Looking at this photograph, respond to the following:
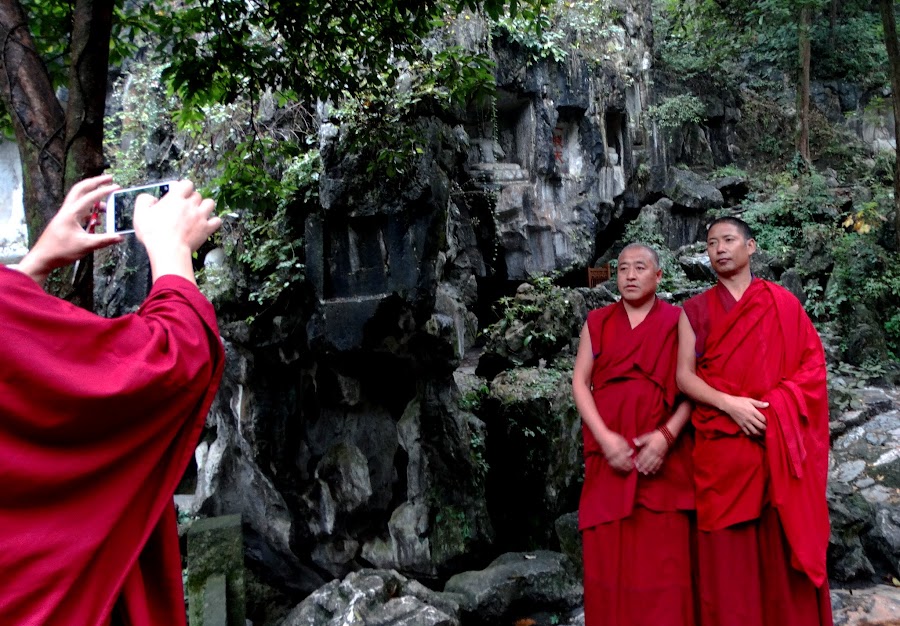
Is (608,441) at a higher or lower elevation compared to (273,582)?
higher

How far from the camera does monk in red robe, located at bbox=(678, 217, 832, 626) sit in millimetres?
2527

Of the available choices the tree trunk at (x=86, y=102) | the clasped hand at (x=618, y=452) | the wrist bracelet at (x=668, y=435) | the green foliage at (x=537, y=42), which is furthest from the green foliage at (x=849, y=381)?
the green foliage at (x=537, y=42)

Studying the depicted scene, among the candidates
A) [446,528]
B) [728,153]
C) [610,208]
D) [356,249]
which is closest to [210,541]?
[356,249]

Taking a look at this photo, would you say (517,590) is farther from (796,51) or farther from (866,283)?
(796,51)

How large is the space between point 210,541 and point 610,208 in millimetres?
15005

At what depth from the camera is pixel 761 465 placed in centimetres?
259

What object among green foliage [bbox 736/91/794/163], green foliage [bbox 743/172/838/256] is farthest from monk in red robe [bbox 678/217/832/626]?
green foliage [bbox 736/91/794/163]

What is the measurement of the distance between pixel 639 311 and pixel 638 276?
19 centimetres

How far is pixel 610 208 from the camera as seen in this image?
16.6 meters

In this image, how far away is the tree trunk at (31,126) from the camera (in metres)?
1.73

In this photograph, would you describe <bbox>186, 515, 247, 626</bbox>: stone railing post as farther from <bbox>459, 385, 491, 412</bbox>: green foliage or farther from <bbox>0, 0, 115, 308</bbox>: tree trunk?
<bbox>459, 385, 491, 412</bbox>: green foliage

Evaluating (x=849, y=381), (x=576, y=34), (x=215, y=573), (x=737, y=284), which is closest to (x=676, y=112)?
(x=576, y=34)

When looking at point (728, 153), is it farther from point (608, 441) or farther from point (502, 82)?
point (608, 441)

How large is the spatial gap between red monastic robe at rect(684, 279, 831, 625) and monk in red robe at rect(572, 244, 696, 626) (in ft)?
0.36
